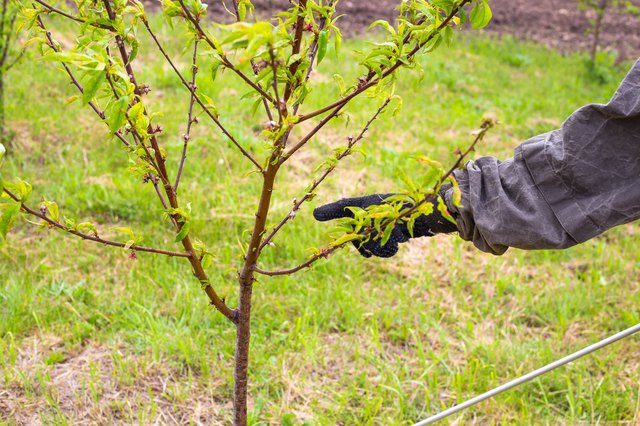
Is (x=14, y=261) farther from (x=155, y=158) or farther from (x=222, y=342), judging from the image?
(x=155, y=158)

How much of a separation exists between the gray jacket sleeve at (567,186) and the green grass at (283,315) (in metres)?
0.77

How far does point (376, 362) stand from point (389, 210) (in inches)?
57.1

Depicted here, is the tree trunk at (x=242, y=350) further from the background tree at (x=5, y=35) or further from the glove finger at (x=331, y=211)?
the background tree at (x=5, y=35)

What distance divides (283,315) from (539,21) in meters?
7.53

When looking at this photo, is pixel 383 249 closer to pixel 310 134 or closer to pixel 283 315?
pixel 310 134

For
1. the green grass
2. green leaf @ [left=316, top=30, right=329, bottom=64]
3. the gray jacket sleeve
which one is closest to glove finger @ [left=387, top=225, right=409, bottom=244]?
the gray jacket sleeve

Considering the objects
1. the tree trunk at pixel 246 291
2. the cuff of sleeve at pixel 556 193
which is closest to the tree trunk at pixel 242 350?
the tree trunk at pixel 246 291

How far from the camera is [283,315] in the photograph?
294cm

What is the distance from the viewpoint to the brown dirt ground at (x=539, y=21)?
24.8 feet

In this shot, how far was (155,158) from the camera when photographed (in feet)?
5.41

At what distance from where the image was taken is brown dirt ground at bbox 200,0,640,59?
24.8 feet

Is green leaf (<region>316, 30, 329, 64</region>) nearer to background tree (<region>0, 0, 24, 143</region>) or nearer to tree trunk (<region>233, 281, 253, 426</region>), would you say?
tree trunk (<region>233, 281, 253, 426</region>)

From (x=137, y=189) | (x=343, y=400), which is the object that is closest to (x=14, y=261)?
(x=137, y=189)

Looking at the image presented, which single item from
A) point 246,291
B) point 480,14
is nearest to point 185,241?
point 246,291
